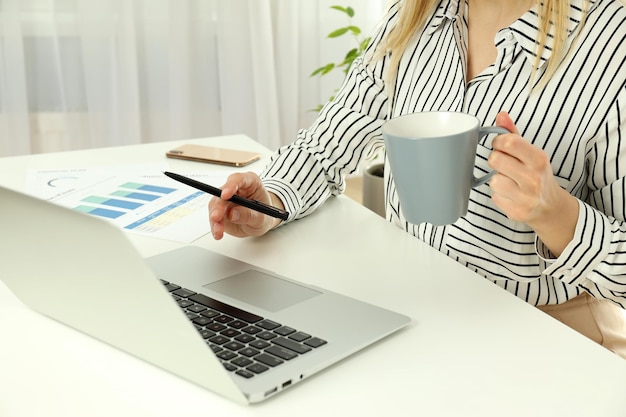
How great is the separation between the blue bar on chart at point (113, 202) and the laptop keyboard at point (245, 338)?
1.19 ft

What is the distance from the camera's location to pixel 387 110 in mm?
1141

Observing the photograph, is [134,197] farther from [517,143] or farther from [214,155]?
[517,143]

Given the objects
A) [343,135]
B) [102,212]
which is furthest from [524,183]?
[102,212]

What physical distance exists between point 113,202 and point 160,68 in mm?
1671

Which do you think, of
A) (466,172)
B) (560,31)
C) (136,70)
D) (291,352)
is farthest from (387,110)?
(136,70)

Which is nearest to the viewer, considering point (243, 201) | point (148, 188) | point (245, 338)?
Result: point (245, 338)

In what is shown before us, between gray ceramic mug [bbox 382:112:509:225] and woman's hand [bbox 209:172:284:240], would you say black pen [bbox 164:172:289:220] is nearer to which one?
woman's hand [bbox 209:172:284:240]

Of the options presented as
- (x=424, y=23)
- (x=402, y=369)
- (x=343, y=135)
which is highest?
(x=424, y=23)

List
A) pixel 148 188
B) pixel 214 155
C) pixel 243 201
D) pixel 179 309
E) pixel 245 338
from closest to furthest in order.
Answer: pixel 179 309 < pixel 245 338 < pixel 243 201 < pixel 148 188 < pixel 214 155

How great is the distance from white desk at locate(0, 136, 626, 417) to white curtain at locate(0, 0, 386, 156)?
1.88 metres

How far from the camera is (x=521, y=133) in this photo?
947mm

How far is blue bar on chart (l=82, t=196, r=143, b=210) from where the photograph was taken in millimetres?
1085

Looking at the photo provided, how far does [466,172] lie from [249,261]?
0.93 ft

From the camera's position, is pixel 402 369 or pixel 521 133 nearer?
pixel 402 369
